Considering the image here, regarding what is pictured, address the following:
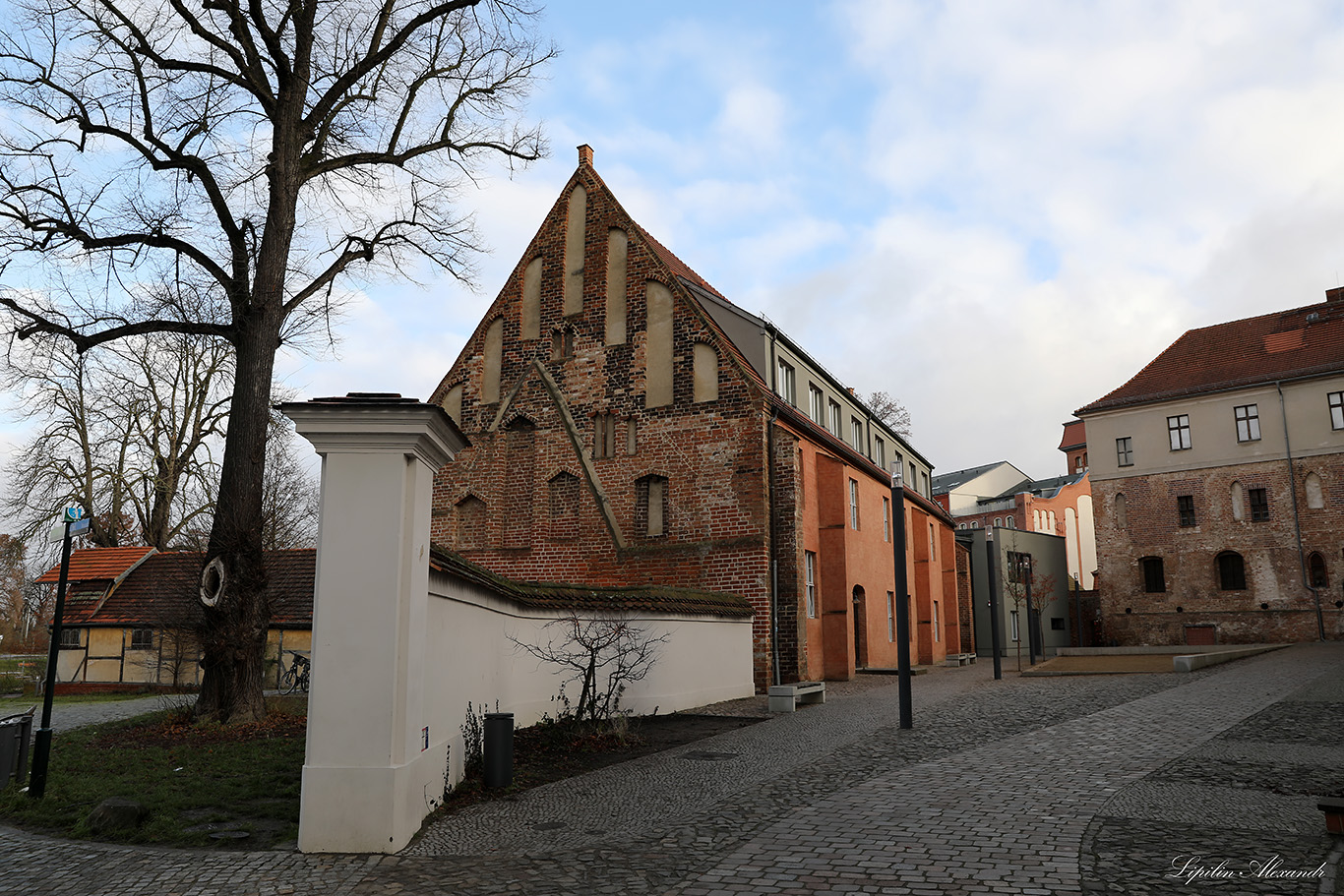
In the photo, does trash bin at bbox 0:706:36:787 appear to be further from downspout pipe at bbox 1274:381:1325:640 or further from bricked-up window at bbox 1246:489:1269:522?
bricked-up window at bbox 1246:489:1269:522

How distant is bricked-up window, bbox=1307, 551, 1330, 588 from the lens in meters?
39.5

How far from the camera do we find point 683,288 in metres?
22.0

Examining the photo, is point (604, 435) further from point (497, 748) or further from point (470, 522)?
point (497, 748)

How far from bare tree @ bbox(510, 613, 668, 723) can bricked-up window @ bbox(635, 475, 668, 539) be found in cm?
613

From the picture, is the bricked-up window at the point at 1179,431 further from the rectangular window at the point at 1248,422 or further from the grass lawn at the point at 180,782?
the grass lawn at the point at 180,782

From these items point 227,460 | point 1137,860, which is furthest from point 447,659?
point 227,460

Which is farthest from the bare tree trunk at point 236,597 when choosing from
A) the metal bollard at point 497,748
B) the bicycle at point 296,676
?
the bicycle at point 296,676

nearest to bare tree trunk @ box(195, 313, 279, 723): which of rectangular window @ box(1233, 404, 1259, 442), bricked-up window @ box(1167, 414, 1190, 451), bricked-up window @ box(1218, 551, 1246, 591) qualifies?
bricked-up window @ box(1218, 551, 1246, 591)

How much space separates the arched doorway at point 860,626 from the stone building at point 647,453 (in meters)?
0.05

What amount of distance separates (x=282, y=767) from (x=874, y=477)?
19.9 metres

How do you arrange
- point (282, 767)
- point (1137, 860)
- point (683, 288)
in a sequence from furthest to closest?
1. point (683, 288)
2. point (282, 767)
3. point (1137, 860)

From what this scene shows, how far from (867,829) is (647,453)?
15.5 meters

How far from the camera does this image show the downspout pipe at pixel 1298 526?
38781mm

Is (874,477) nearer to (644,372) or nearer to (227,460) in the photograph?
(644,372)
